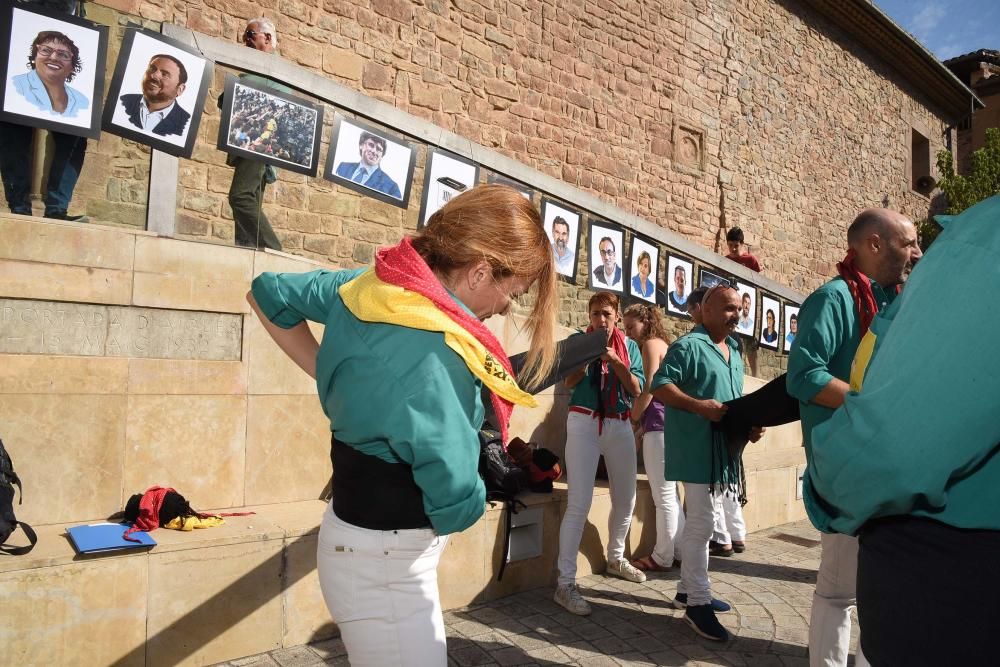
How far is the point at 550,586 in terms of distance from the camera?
4605 millimetres

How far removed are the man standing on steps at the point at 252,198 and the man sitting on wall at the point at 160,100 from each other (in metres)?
0.37

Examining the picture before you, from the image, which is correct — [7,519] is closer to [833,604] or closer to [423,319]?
[423,319]

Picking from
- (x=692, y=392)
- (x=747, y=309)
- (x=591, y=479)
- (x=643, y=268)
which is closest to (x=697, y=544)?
(x=591, y=479)

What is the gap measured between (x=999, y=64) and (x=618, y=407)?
26.2 m

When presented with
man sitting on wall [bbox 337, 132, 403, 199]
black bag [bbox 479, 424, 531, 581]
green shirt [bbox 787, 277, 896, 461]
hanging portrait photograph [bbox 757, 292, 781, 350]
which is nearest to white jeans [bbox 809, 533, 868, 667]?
green shirt [bbox 787, 277, 896, 461]

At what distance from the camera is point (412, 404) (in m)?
1.54

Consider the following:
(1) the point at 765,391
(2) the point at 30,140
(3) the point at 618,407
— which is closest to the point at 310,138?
(2) the point at 30,140

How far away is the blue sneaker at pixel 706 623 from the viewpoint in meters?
3.83

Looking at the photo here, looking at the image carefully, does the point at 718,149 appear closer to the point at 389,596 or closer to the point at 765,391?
the point at 765,391

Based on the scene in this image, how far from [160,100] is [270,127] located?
723 millimetres

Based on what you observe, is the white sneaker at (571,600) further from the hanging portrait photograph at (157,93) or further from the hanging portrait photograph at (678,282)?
the hanging portrait photograph at (678,282)

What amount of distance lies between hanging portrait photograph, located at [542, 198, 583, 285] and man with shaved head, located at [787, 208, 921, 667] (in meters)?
3.95

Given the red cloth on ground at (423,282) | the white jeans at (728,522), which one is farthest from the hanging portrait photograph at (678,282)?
the red cloth on ground at (423,282)

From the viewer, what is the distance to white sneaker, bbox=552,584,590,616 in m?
4.11
